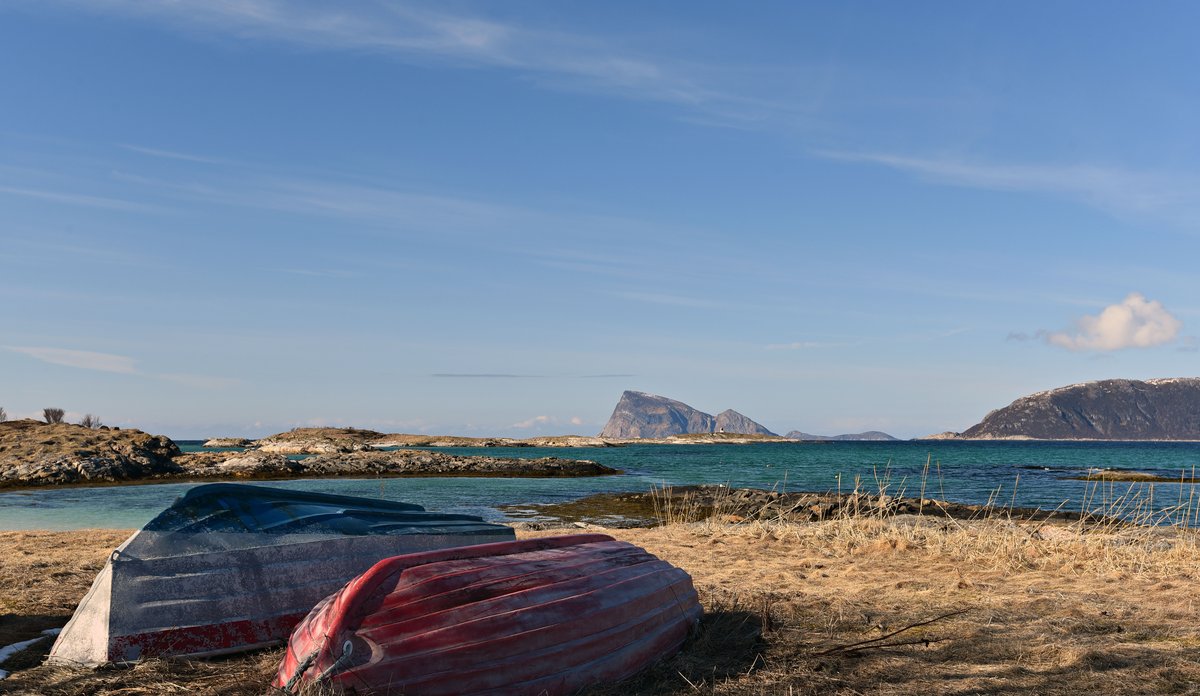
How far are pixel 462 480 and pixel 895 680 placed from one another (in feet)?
97.9

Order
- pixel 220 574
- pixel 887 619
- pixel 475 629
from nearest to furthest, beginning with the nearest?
1. pixel 475 629
2. pixel 220 574
3. pixel 887 619

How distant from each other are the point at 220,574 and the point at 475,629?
7.87 ft

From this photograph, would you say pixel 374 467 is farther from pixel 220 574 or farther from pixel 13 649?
pixel 220 574

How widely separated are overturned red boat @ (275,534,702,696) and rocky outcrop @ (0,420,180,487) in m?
30.0

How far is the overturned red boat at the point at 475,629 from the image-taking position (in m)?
4.54

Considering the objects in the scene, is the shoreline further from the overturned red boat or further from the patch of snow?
the overturned red boat

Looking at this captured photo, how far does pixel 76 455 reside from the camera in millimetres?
32219

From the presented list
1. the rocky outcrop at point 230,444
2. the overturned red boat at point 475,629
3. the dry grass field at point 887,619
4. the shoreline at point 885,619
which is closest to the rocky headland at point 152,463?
the shoreline at point 885,619

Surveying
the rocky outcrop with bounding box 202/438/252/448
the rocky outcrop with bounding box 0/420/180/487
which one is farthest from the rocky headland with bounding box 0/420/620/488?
the rocky outcrop with bounding box 202/438/252/448

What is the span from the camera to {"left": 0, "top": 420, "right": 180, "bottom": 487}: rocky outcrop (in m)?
30.1

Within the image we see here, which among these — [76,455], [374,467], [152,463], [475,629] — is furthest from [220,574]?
[374,467]

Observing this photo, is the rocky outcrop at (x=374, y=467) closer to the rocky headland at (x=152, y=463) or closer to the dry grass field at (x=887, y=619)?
the rocky headland at (x=152, y=463)

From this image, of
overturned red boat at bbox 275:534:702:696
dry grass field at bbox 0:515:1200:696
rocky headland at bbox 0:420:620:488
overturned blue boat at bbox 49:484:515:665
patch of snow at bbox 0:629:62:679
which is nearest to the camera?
overturned red boat at bbox 275:534:702:696

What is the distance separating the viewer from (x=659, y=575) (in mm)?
6078
